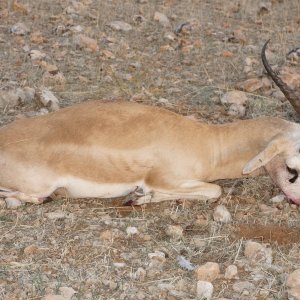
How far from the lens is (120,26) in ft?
36.8

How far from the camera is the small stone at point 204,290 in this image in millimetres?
4640

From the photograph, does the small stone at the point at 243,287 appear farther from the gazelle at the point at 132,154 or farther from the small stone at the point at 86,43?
the small stone at the point at 86,43

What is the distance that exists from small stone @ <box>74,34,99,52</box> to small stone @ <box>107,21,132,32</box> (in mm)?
1020

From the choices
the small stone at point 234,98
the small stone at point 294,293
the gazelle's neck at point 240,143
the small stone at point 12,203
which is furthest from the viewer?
the small stone at point 234,98

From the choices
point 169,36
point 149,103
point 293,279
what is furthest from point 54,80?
point 293,279

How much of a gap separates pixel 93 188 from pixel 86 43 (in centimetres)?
457

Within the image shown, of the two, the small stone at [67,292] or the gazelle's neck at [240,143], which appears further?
the gazelle's neck at [240,143]

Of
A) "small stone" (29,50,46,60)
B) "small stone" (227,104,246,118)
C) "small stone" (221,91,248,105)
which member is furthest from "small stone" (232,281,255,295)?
"small stone" (29,50,46,60)

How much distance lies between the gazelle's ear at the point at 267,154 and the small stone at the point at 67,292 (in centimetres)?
210

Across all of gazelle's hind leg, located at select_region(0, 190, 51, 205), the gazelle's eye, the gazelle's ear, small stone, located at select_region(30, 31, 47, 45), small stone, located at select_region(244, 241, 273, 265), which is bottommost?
small stone, located at select_region(30, 31, 47, 45)

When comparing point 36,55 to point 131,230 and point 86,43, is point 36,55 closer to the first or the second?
point 86,43

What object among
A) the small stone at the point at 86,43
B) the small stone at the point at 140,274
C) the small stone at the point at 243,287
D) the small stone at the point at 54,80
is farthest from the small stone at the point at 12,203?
the small stone at the point at 86,43

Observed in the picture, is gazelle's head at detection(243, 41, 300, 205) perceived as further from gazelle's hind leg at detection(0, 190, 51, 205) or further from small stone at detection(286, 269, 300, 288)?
gazelle's hind leg at detection(0, 190, 51, 205)

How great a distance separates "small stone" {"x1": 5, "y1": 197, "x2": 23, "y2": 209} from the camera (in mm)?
5879
